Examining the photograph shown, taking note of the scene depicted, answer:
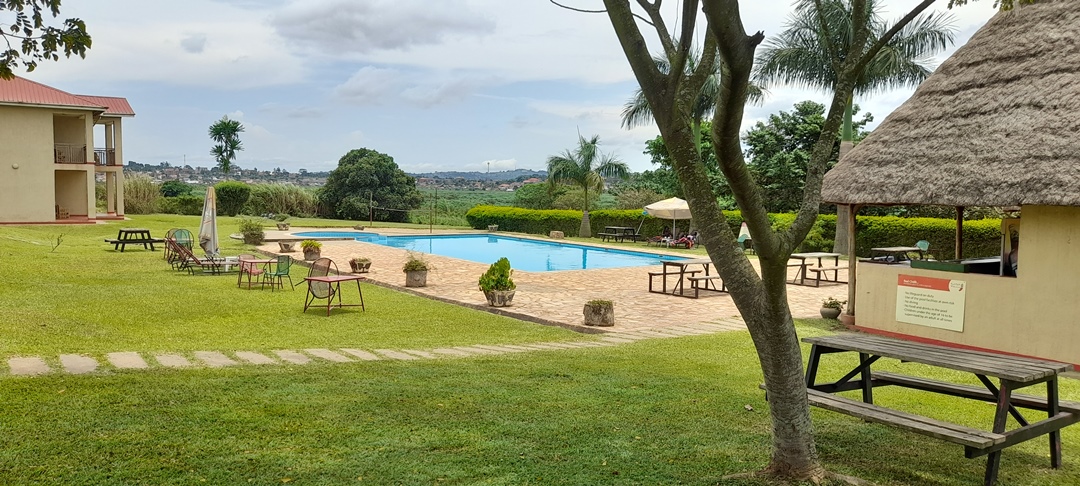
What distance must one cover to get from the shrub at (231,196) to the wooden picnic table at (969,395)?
42.9 m

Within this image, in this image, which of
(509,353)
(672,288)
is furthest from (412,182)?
(509,353)

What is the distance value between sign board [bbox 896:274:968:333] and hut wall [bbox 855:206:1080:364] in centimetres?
9

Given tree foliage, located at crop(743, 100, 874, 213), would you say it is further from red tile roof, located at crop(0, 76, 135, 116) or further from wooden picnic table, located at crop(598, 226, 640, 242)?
red tile roof, located at crop(0, 76, 135, 116)

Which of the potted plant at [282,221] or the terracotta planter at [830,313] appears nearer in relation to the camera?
the terracotta planter at [830,313]

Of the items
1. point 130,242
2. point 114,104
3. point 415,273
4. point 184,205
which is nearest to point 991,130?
point 415,273

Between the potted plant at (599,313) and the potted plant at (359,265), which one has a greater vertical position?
the potted plant at (359,265)

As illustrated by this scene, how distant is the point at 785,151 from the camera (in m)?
34.9

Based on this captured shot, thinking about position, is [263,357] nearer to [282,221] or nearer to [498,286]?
[498,286]

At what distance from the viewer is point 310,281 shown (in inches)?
495

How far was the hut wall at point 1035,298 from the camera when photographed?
955 centimetres

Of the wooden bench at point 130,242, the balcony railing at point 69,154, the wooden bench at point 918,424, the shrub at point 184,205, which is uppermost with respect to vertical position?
the balcony railing at point 69,154

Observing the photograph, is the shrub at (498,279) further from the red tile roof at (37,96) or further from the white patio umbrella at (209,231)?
the red tile roof at (37,96)

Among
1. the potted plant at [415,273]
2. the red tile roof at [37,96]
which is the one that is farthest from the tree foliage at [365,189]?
the potted plant at [415,273]

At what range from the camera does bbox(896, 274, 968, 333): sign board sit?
1082 cm
